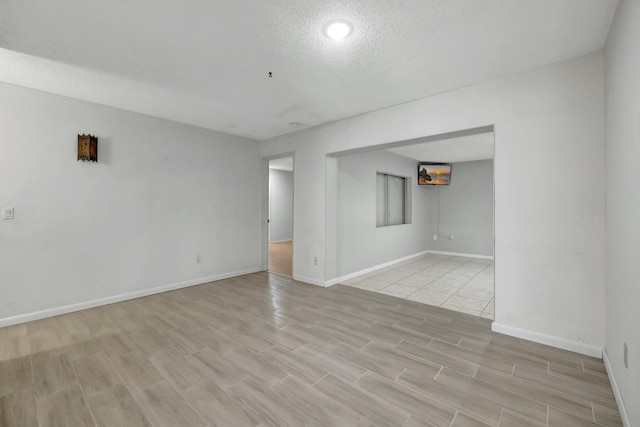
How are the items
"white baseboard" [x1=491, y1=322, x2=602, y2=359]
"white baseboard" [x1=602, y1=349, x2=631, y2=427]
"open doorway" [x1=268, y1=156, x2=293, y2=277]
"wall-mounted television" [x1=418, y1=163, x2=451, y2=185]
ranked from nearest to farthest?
"white baseboard" [x1=602, y1=349, x2=631, y2=427]
"white baseboard" [x1=491, y1=322, x2=602, y2=359]
"wall-mounted television" [x1=418, y1=163, x2=451, y2=185]
"open doorway" [x1=268, y1=156, x2=293, y2=277]

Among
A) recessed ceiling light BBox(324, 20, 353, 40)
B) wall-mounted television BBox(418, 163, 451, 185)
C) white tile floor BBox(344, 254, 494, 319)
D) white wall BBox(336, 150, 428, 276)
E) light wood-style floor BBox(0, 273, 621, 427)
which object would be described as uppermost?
recessed ceiling light BBox(324, 20, 353, 40)

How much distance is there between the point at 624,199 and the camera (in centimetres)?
169

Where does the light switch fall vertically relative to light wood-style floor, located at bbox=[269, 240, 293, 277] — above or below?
above

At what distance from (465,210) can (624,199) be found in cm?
618

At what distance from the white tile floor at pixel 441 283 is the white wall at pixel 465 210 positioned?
811 millimetres

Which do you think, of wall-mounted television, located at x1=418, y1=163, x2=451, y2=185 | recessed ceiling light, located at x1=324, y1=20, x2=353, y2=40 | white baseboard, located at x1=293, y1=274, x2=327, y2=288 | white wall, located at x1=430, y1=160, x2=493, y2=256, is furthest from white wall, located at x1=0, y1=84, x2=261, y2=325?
white wall, located at x1=430, y1=160, x2=493, y2=256

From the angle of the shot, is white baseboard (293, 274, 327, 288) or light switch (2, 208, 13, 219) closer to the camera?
light switch (2, 208, 13, 219)

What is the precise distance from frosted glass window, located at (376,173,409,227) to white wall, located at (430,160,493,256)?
1.18 m

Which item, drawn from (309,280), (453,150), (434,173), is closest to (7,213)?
(309,280)

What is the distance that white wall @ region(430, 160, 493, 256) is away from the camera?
7.14 m

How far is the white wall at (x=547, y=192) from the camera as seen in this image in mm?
2340

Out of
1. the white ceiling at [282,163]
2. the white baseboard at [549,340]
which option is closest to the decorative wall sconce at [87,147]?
the white ceiling at [282,163]

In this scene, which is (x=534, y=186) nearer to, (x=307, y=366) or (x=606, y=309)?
(x=606, y=309)

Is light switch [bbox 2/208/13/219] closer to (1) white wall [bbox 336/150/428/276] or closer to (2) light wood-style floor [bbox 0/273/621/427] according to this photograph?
(2) light wood-style floor [bbox 0/273/621/427]
